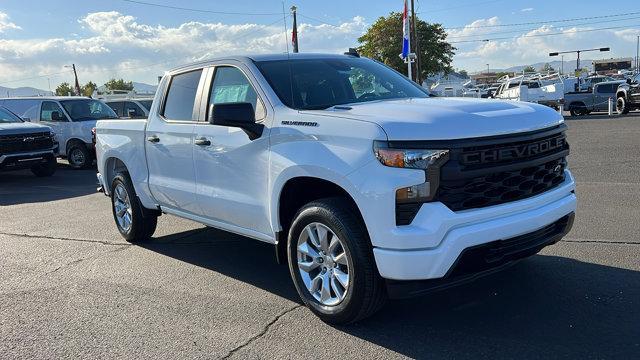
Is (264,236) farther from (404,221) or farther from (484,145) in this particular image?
(484,145)

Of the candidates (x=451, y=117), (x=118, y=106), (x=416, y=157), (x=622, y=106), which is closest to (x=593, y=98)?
(x=622, y=106)

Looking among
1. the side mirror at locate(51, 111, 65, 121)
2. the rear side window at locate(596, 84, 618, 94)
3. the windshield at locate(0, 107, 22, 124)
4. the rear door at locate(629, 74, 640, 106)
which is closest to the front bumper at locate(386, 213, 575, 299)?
the windshield at locate(0, 107, 22, 124)

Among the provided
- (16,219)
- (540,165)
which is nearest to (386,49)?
(16,219)

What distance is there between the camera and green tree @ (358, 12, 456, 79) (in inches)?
2199

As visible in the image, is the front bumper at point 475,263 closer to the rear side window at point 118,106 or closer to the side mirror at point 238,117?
the side mirror at point 238,117

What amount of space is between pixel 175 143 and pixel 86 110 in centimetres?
1193

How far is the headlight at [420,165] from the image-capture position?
3.48 meters

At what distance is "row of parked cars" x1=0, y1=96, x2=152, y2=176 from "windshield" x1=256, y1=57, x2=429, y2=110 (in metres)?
8.08

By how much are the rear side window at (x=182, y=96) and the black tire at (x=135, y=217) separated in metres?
1.18

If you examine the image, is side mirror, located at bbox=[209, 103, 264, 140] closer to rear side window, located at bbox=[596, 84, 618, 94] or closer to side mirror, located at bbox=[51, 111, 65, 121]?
side mirror, located at bbox=[51, 111, 65, 121]

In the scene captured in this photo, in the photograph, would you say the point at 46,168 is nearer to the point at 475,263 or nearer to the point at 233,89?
the point at 233,89

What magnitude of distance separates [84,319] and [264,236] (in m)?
1.52

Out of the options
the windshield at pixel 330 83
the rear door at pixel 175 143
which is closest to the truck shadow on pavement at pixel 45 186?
the rear door at pixel 175 143

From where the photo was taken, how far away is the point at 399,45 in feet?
183
